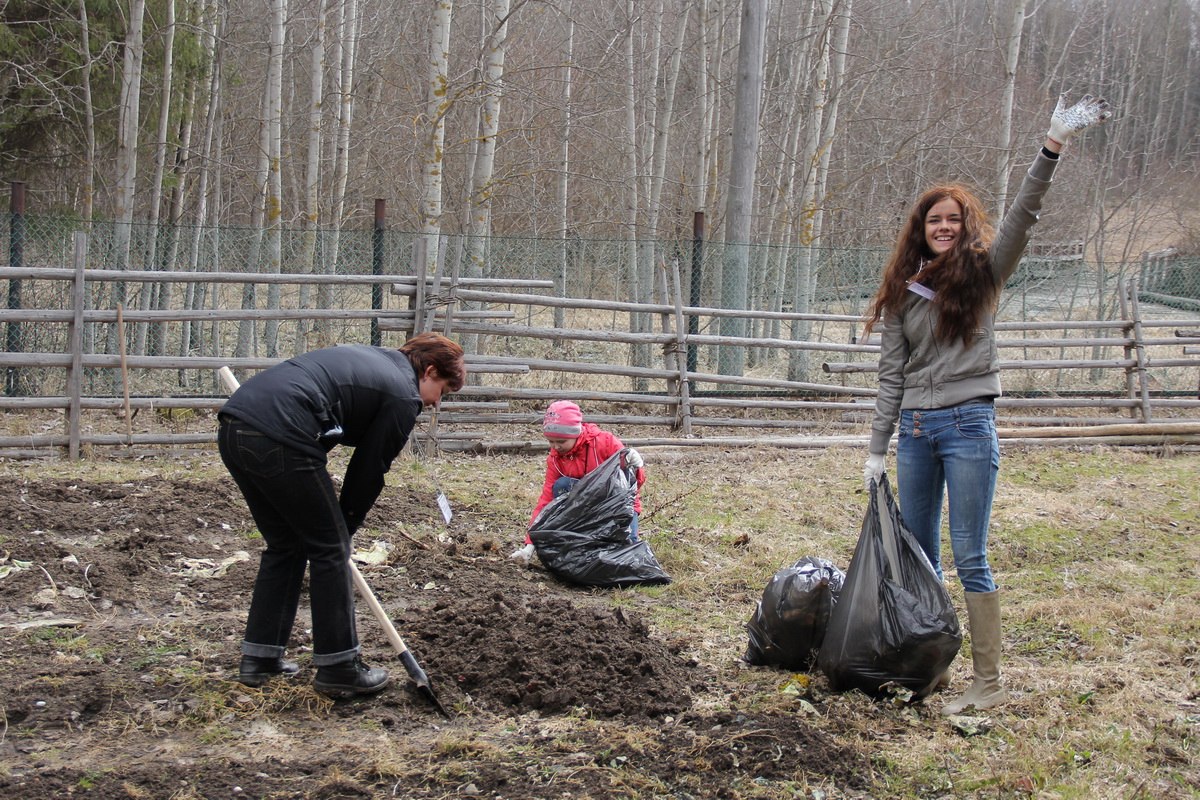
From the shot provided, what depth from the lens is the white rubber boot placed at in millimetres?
3541

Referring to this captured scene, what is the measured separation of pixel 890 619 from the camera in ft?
11.5

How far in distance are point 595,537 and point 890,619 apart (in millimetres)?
1892

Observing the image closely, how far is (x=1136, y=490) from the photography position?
26.0 feet

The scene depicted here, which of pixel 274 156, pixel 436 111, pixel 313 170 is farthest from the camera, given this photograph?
pixel 313 170

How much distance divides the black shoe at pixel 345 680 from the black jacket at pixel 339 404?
2.04ft

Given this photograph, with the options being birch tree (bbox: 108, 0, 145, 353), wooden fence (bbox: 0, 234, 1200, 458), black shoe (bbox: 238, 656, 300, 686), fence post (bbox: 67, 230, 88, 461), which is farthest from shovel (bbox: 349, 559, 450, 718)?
birch tree (bbox: 108, 0, 145, 353)

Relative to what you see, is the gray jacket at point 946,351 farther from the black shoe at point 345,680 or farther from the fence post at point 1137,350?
the fence post at point 1137,350

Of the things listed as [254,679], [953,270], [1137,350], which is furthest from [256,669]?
[1137,350]

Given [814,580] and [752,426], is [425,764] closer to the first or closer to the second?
[814,580]

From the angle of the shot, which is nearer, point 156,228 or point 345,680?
point 345,680

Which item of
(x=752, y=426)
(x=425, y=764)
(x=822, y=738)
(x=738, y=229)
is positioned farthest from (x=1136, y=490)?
(x=425, y=764)

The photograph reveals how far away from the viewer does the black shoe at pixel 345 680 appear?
345 centimetres

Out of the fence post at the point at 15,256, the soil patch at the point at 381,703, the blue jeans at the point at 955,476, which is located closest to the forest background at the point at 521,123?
the fence post at the point at 15,256

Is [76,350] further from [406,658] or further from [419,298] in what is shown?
[406,658]
